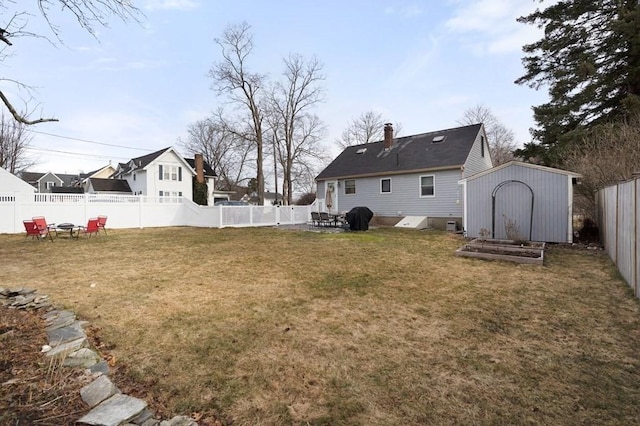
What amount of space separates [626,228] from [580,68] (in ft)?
42.1

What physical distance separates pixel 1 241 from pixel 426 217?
1767 centimetres

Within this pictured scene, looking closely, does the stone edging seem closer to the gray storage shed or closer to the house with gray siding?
the gray storage shed

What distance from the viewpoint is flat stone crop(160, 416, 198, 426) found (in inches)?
79.4

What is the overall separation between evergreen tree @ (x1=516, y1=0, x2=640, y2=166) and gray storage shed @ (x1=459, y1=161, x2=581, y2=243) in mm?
5761

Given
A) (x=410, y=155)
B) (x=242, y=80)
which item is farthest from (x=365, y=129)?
(x=410, y=155)

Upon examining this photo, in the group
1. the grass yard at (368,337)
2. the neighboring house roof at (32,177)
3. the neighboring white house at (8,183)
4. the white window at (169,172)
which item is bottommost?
the grass yard at (368,337)

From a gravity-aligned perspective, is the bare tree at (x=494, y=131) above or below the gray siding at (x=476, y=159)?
above

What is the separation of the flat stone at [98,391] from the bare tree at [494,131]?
37.5 meters

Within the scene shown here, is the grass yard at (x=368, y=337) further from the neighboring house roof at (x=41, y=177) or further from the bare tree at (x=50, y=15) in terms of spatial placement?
the neighboring house roof at (x=41, y=177)

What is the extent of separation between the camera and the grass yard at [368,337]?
2.29 metres

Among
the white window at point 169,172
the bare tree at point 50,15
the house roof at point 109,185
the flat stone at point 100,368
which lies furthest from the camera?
the house roof at point 109,185

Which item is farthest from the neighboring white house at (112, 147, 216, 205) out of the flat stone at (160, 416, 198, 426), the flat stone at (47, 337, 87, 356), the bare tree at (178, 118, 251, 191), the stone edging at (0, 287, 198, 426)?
the flat stone at (160, 416, 198, 426)

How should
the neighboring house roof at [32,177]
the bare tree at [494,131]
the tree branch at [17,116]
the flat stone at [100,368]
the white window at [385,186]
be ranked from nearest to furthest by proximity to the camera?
1. the flat stone at [100,368]
2. the tree branch at [17,116]
3. the white window at [385,186]
4. the bare tree at [494,131]
5. the neighboring house roof at [32,177]

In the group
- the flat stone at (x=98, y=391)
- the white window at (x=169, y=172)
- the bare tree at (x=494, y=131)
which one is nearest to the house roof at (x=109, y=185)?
the white window at (x=169, y=172)
